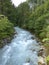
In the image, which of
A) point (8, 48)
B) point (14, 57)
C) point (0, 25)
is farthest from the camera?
point (0, 25)

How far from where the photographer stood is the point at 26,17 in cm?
3089

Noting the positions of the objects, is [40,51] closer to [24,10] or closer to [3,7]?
[3,7]

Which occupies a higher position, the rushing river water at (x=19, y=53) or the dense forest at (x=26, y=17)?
the dense forest at (x=26, y=17)

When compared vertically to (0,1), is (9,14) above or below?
below

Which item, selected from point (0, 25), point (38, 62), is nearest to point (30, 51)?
point (38, 62)

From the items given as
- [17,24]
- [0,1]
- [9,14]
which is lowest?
[17,24]

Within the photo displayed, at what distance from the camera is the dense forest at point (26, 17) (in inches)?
686

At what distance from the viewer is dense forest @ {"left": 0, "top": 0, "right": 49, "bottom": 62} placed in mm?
17419

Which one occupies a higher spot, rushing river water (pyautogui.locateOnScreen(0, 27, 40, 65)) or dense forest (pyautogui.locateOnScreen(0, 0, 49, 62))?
dense forest (pyautogui.locateOnScreen(0, 0, 49, 62))

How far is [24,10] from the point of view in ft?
108

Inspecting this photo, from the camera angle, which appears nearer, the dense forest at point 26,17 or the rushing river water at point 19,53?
the rushing river water at point 19,53

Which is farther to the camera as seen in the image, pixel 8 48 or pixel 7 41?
pixel 7 41

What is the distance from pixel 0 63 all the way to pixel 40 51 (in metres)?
3.25

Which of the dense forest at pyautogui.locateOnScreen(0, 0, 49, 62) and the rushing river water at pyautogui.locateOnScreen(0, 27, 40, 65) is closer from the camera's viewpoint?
the rushing river water at pyautogui.locateOnScreen(0, 27, 40, 65)
